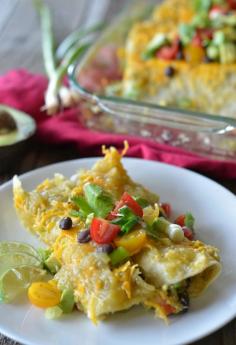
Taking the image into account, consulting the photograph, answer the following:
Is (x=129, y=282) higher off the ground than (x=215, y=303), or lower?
higher

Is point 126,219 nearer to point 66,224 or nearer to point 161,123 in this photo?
point 66,224

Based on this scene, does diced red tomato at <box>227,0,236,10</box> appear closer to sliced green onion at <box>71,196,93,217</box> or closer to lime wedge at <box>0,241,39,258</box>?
sliced green onion at <box>71,196,93,217</box>

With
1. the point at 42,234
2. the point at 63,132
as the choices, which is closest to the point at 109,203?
the point at 42,234

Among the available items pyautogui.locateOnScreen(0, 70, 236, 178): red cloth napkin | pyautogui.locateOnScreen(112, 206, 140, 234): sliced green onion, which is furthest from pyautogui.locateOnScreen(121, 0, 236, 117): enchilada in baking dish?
pyautogui.locateOnScreen(112, 206, 140, 234): sliced green onion

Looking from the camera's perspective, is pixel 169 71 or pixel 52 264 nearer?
pixel 52 264

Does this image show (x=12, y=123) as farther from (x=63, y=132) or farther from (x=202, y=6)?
(x=202, y=6)

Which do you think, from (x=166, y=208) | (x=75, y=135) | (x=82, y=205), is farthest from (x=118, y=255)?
(x=75, y=135)
